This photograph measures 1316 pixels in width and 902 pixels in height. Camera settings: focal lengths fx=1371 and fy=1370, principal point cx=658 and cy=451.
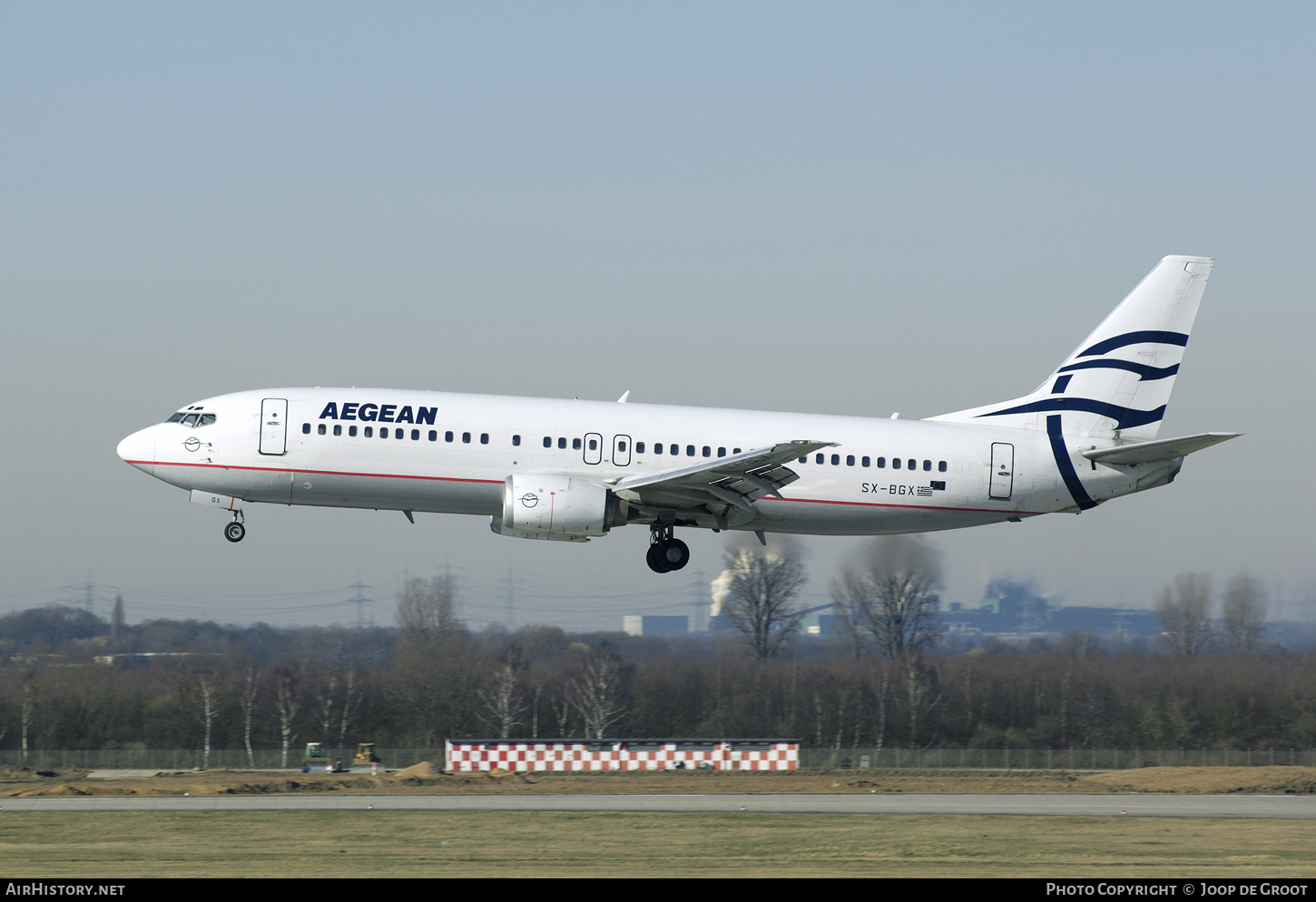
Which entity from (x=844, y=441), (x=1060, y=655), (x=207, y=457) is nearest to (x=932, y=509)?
(x=844, y=441)

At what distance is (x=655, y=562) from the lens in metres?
39.0

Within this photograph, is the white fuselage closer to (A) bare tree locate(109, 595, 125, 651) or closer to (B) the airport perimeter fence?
(B) the airport perimeter fence

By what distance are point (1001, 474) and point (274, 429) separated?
66.8 feet

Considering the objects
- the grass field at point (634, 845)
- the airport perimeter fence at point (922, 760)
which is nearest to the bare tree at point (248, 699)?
the airport perimeter fence at point (922, 760)

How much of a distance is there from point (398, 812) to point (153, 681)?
43.2m

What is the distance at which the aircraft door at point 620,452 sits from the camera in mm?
36906

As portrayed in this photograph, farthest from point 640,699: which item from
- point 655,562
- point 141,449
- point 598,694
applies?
point 141,449

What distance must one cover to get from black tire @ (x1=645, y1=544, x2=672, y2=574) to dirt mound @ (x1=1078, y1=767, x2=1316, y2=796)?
2109 cm

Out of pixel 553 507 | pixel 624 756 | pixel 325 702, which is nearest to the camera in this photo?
pixel 553 507

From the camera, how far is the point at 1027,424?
135ft

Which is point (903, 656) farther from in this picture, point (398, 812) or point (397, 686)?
point (398, 812)

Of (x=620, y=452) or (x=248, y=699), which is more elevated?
(x=620, y=452)

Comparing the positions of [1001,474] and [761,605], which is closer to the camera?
[1001,474]

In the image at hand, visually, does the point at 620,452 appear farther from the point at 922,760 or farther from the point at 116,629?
the point at 116,629
